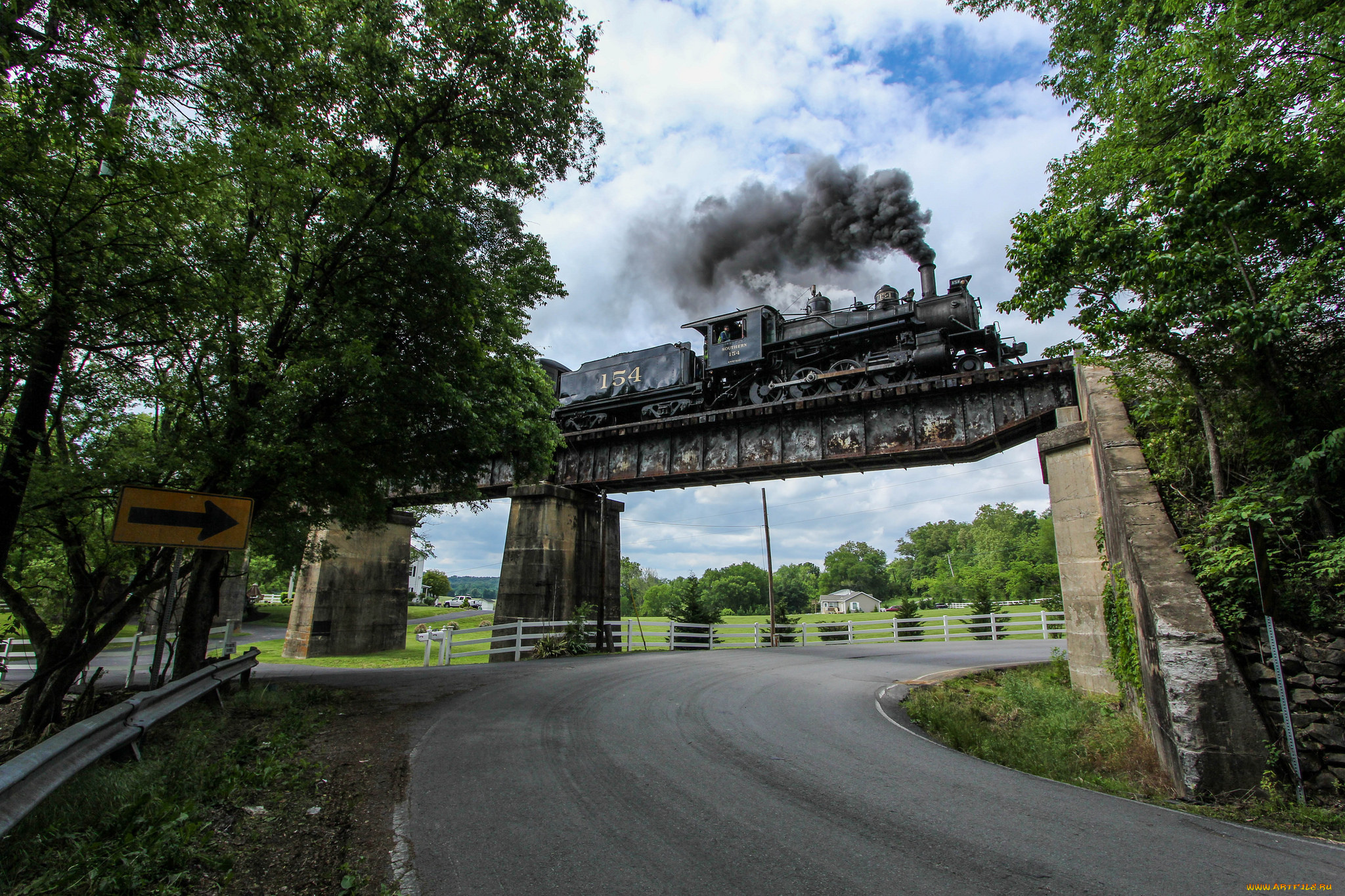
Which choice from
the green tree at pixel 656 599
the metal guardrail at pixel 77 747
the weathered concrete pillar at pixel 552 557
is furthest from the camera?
the green tree at pixel 656 599

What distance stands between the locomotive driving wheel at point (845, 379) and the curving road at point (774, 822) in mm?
12485

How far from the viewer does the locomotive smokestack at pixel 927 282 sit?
2017 cm

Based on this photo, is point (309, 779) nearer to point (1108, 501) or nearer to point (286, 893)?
point (286, 893)

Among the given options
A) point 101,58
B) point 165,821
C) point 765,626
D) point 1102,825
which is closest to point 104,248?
point 101,58

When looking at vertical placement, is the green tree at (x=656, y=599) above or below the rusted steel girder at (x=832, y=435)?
below

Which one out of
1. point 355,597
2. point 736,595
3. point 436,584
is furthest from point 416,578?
point 355,597

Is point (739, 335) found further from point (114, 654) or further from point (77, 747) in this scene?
point (114, 654)

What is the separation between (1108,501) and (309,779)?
986 cm

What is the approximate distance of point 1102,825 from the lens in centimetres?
424

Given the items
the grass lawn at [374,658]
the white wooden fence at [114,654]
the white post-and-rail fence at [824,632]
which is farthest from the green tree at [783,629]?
the white wooden fence at [114,654]

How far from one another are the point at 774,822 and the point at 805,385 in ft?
52.8

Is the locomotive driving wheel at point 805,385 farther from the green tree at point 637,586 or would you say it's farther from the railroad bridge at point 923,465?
the green tree at point 637,586

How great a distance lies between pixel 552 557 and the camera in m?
20.6

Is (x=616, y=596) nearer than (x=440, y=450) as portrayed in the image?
No
